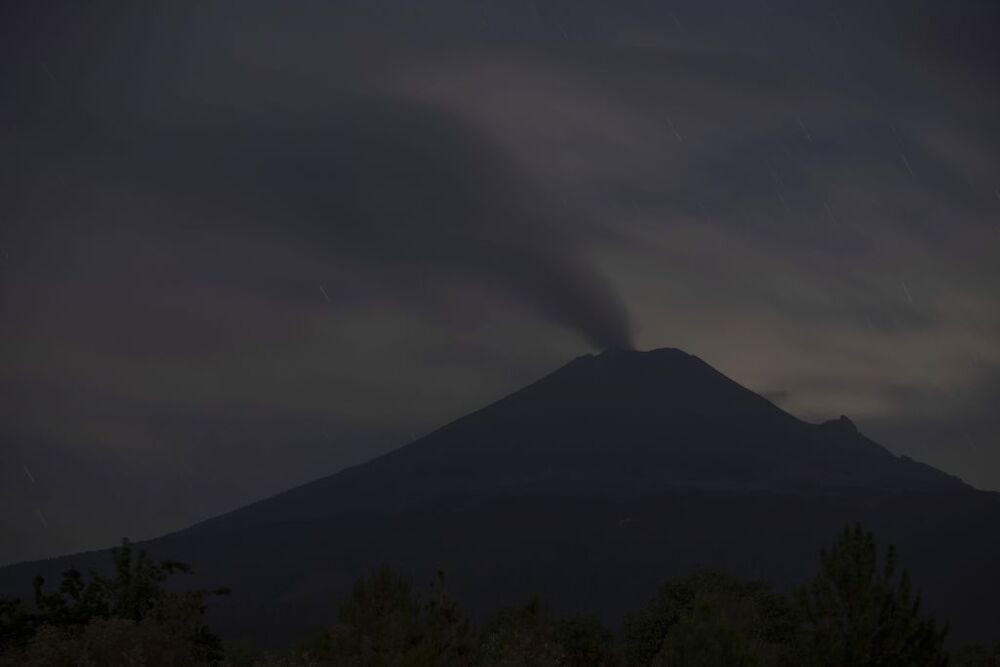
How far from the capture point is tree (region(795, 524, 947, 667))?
2088 centimetres

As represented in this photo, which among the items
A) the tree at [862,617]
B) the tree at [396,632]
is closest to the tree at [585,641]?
the tree at [396,632]

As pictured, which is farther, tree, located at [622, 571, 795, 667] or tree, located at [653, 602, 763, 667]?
tree, located at [622, 571, 795, 667]

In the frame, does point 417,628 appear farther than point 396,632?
Yes

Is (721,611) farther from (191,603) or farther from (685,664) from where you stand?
(191,603)

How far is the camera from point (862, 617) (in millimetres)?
21047

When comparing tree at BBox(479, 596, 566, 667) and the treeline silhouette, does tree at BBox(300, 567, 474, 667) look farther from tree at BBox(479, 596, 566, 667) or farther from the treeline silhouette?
tree at BBox(479, 596, 566, 667)

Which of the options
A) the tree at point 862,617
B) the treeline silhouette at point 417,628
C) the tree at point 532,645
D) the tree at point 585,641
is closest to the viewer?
the treeline silhouette at point 417,628

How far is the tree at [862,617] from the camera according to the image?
20.9 metres

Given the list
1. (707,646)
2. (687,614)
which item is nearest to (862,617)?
(707,646)

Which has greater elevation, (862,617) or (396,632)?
(396,632)

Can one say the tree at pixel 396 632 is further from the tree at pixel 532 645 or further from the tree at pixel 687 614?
the tree at pixel 687 614

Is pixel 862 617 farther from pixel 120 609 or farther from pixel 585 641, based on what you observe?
pixel 585 641

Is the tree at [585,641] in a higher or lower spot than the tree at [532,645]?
lower

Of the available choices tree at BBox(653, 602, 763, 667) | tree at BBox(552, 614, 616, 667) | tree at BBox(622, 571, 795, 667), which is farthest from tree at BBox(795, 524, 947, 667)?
tree at BBox(622, 571, 795, 667)
